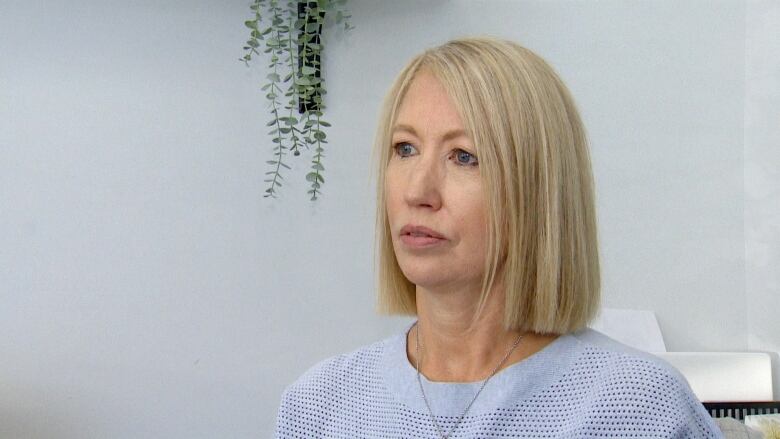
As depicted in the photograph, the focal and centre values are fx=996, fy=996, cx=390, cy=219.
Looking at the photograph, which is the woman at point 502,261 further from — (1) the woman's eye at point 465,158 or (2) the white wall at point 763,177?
(2) the white wall at point 763,177

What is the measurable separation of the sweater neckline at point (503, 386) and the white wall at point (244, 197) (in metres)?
1.12

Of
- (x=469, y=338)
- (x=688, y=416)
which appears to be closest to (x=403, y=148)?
(x=469, y=338)

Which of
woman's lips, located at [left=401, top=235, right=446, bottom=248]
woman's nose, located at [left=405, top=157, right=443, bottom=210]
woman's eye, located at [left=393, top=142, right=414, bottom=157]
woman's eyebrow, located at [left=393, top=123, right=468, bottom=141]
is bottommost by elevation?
woman's lips, located at [left=401, top=235, right=446, bottom=248]

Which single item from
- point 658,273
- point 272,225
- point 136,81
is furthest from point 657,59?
point 136,81

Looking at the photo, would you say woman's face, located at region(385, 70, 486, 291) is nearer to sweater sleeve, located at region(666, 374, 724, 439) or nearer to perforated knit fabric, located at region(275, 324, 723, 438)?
perforated knit fabric, located at region(275, 324, 723, 438)

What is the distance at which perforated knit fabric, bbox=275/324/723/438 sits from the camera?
1.07 metres

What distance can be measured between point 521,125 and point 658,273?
135 centimetres

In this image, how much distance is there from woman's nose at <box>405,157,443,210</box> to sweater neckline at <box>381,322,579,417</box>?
0.69 ft

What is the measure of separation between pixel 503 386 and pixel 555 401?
59mm

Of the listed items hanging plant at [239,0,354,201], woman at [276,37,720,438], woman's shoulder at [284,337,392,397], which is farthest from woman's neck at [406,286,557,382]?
hanging plant at [239,0,354,201]

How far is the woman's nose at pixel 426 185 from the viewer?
107 cm

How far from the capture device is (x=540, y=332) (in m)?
1.14

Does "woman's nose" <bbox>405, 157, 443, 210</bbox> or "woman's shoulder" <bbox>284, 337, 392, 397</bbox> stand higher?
"woman's nose" <bbox>405, 157, 443, 210</bbox>

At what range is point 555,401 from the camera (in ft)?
3.59
